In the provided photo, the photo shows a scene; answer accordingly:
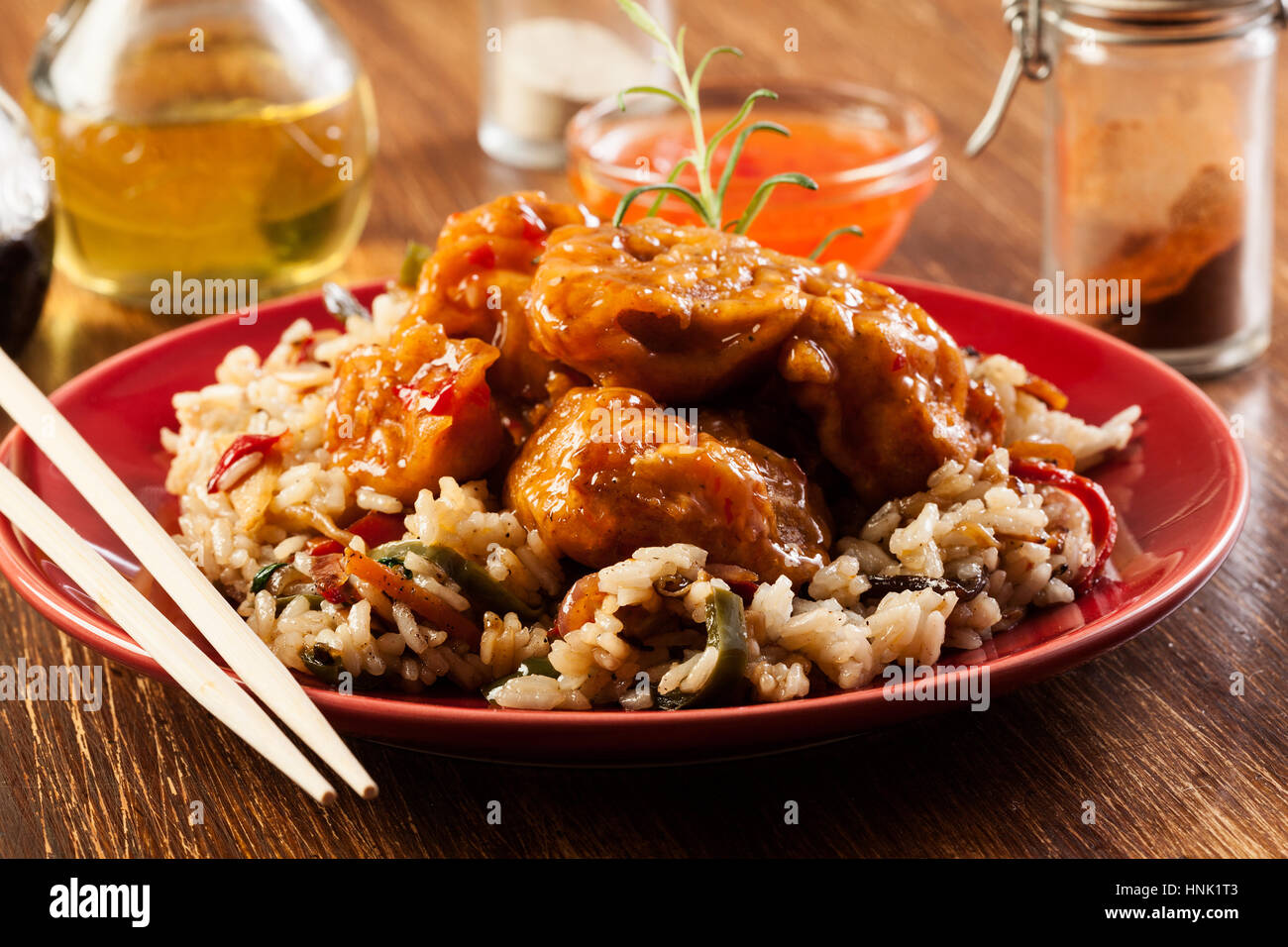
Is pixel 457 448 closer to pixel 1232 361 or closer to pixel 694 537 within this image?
pixel 694 537

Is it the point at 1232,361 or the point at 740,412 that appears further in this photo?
the point at 1232,361

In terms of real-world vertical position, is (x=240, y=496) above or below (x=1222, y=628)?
above

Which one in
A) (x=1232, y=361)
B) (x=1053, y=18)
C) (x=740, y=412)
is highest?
(x=1053, y=18)

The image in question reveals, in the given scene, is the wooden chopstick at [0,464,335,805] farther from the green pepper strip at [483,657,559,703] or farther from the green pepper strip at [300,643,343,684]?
the green pepper strip at [483,657,559,703]

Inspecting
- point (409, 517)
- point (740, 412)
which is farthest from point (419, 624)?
point (740, 412)

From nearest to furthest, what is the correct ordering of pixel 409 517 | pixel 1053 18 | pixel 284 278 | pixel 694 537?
1. pixel 694 537
2. pixel 409 517
3. pixel 1053 18
4. pixel 284 278

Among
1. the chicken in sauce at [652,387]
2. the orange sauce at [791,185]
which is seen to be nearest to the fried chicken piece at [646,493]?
the chicken in sauce at [652,387]
